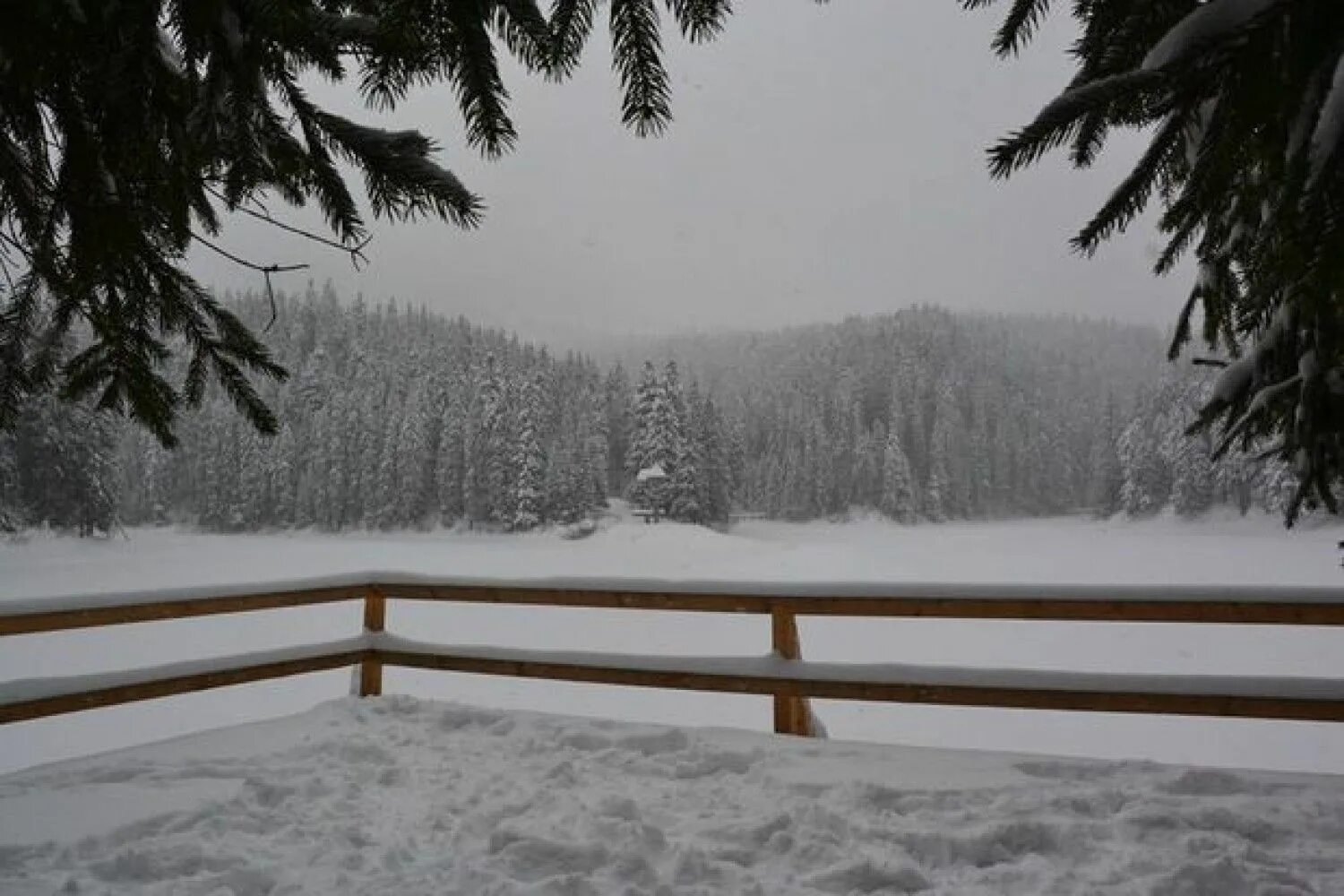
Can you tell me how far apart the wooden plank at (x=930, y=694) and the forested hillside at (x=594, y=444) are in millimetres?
29127

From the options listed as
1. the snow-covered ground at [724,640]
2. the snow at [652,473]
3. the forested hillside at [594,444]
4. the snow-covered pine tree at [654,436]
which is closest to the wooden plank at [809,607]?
the snow-covered ground at [724,640]

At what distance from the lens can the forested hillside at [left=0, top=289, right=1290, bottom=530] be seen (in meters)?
51.7

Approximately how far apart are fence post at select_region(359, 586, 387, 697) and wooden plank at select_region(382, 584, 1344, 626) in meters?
0.95

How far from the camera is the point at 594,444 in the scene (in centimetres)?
5816

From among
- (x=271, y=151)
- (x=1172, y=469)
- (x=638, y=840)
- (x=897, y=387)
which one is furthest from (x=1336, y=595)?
(x=897, y=387)

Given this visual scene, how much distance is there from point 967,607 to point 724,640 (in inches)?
577

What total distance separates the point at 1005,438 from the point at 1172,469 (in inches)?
894

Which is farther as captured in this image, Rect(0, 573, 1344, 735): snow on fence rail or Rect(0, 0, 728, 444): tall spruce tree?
Rect(0, 573, 1344, 735): snow on fence rail

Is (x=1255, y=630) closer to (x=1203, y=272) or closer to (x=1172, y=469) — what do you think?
(x=1203, y=272)

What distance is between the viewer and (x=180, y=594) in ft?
14.9

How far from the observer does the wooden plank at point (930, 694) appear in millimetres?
3672

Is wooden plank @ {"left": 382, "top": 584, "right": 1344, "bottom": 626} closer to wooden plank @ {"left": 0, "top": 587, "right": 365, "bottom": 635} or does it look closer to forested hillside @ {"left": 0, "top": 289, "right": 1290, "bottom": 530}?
wooden plank @ {"left": 0, "top": 587, "right": 365, "bottom": 635}

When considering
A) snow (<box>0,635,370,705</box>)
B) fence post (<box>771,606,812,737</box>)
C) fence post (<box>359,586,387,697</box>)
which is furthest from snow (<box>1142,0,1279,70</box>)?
fence post (<box>359,586,387,697</box>)

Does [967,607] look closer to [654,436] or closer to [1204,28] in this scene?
[1204,28]
